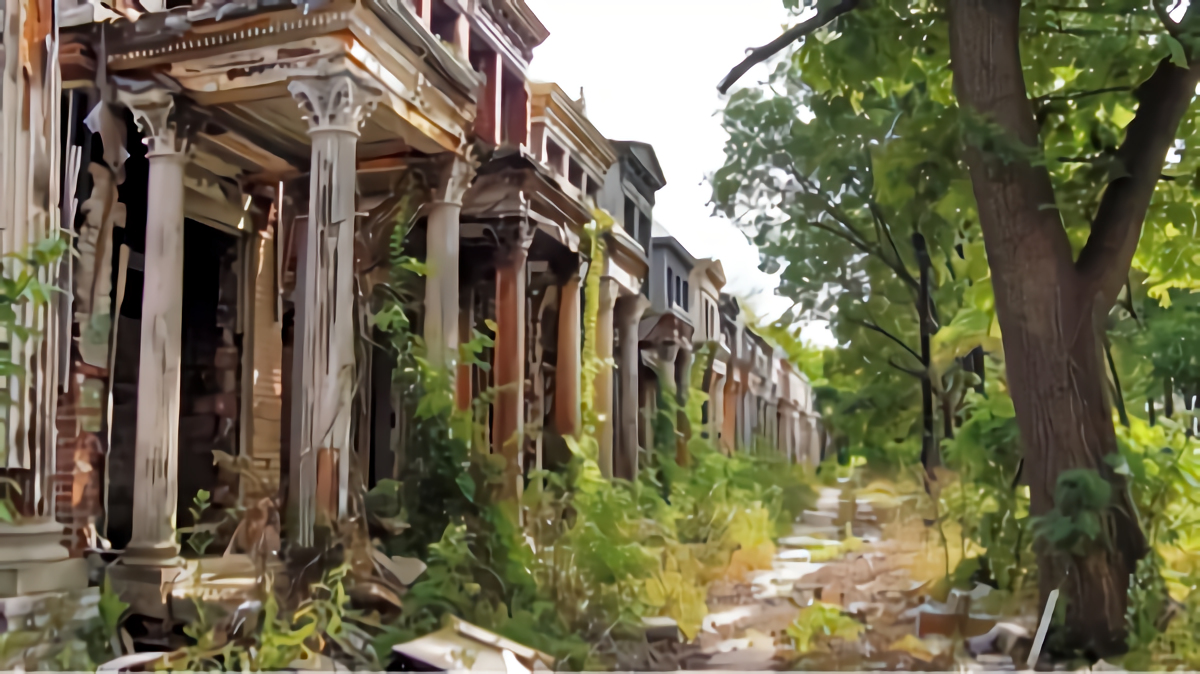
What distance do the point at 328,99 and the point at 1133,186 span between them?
3378 millimetres

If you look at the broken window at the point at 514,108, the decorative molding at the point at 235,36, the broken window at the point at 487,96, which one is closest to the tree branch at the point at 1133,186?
the broken window at the point at 514,108

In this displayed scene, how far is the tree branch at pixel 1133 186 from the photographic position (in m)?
3.70

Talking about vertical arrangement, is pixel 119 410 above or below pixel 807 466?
above

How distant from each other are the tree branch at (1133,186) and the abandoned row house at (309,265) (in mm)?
1281

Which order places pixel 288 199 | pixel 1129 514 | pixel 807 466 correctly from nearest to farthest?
1. pixel 1129 514
2. pixel 807 466
3. pixel 288 199

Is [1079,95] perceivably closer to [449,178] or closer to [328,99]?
[449,178]

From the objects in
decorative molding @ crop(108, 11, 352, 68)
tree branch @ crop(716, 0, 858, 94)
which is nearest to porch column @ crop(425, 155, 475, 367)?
decorative molding @ crop(108, 11, 352, 68)

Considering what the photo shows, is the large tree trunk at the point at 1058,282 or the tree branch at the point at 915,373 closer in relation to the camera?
the large tree trunk at the point at 1058,282

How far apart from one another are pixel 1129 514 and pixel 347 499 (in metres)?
3.18

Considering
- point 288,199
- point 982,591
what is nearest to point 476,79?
point 288,199

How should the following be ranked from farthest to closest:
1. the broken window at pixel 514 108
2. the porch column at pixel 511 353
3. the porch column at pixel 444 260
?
1. the broken window at pixel 514 108
2. the porch column at pixel 444 260
3. the porch column at pixel 511 353

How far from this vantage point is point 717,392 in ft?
13.2

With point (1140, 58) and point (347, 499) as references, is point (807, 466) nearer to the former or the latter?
point (347, 499)

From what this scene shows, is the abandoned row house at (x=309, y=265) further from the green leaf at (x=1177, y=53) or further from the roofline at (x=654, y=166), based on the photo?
the green leaf at (x=1177, y=53)
